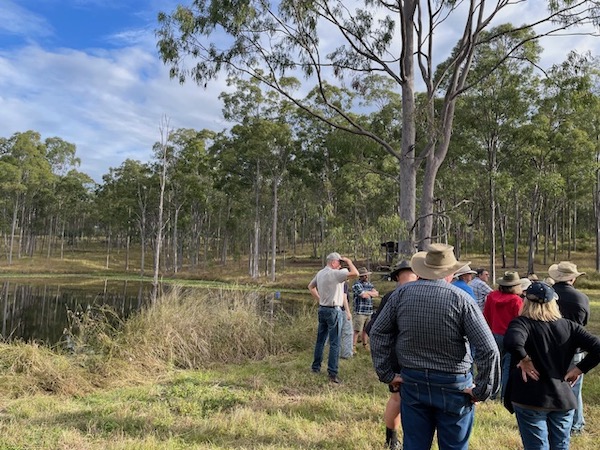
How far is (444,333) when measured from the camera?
266 centimetres

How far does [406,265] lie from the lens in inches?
158

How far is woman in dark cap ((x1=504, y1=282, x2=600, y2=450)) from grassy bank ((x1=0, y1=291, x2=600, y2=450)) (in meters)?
1.15

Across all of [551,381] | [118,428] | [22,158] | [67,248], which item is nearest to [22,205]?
[22,158]

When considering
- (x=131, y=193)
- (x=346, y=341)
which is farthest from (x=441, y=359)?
(x=131, y=193)

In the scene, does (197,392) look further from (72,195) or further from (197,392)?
(72,195)

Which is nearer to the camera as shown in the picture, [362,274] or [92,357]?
[92,357]

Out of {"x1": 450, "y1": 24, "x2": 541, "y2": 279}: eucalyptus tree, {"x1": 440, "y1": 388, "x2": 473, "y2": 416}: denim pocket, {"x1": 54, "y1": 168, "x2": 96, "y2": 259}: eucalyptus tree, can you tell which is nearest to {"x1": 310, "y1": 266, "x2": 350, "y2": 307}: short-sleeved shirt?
{"x1": 440, "y1": 388, "x2": 473, "y2": 416}: denim pocket

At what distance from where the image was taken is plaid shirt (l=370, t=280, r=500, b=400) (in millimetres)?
2600

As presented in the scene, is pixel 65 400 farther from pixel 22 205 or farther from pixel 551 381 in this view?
pixel 22 205

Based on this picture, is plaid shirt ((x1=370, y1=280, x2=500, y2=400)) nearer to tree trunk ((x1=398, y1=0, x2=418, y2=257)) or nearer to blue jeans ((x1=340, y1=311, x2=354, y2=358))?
blue jeans ((x1=340, y1=311, x2=354, y2=358))

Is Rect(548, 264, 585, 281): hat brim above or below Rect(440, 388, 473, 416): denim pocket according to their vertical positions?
above

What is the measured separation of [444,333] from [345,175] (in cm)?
2445

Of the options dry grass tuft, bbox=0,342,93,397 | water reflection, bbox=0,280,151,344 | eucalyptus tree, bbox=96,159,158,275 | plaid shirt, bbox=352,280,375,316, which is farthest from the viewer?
eucalyptus tree, bbox=96,159,158,275

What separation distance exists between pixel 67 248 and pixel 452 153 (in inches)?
2189
